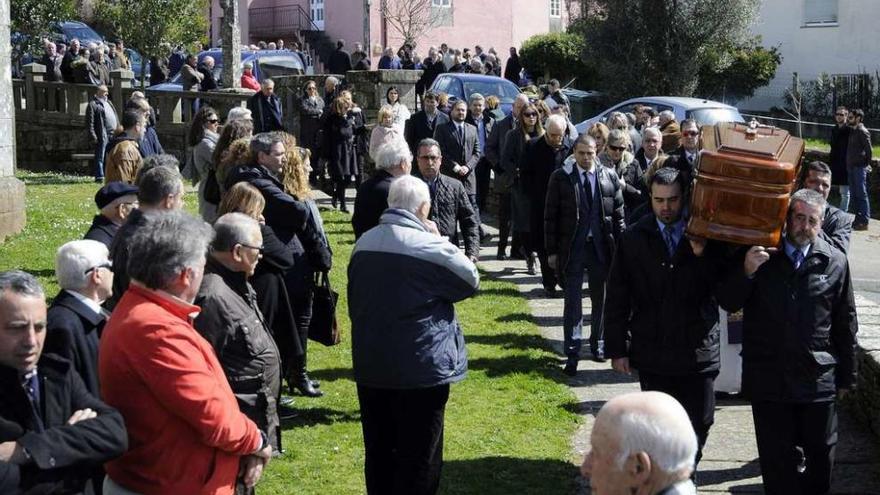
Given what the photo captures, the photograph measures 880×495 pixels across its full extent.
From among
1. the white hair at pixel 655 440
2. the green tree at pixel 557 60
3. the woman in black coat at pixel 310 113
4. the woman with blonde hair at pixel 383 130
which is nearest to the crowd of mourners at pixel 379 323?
the white hair at pixel 655 440

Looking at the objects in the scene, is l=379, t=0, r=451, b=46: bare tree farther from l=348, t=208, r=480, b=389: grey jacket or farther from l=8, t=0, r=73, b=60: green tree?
l=348, t=208, r=480, b=389: grey jacket

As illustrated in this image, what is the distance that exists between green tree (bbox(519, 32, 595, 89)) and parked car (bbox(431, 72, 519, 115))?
12.9 metres

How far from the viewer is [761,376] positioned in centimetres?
656

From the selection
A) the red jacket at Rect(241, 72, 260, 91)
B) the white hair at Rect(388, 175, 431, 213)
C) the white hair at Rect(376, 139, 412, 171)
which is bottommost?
the white hair at Rect(388, 175, 431, 213)

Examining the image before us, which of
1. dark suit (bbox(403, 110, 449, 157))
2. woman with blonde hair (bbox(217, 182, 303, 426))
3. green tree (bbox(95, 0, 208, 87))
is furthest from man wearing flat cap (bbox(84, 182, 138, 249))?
green tree (bbox(95, 0, 208, 87))

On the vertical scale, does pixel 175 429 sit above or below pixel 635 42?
below

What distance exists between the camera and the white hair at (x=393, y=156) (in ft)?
28.5

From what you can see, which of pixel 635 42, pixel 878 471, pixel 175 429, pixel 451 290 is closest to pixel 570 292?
pixel 878 471

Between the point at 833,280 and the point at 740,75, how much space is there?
27.8 m

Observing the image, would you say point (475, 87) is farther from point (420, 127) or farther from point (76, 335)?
point (76, 335)

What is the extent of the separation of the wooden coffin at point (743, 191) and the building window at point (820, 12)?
30250 mm

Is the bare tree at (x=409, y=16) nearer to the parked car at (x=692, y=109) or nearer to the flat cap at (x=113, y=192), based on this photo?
the parked car at (x=692, y=109)

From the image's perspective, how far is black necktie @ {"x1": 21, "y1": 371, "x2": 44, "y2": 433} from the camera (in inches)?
176

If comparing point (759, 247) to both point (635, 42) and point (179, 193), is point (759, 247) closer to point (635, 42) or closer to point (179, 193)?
point (179, 193)
